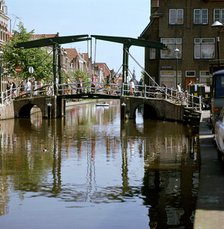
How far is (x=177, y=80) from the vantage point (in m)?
54.5

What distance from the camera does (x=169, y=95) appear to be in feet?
137

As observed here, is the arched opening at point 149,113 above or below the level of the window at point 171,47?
below

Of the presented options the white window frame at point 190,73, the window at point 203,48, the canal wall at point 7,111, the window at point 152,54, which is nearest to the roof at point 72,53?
the window at point 152,54

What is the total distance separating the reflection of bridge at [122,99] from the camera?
41.7m

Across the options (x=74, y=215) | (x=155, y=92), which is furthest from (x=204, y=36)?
(x=74, y=215)

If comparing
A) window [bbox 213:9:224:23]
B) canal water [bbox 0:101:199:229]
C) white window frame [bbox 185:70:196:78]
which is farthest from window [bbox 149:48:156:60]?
canal water [bbox 0:101:199:229]

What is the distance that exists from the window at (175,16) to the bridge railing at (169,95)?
1051 centimetres

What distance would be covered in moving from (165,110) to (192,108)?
4.41 metres

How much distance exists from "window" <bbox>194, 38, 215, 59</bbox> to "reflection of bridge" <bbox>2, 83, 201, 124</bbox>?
32.0 ft

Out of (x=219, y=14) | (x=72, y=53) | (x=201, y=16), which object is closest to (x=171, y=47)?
(x=201, y=16)

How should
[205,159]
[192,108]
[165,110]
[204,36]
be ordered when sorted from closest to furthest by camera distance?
1. [205,159]
2. [192,108]
3. [165,110]
4. [204,36]

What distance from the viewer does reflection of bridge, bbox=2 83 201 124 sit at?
41.7m

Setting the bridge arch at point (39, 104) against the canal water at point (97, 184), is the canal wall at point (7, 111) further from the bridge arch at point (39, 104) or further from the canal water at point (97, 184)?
the canal water at point (97, 184)

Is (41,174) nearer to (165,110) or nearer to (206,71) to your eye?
(165,110)
